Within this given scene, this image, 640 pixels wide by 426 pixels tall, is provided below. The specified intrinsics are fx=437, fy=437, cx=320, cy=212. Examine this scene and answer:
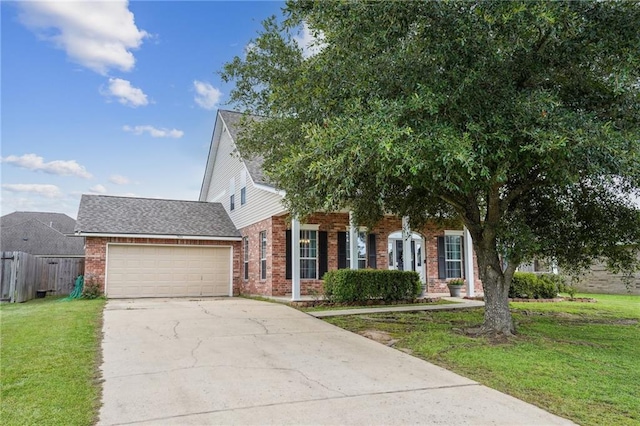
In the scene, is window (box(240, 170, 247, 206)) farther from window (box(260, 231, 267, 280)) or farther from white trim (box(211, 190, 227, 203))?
white trim (box(211, 190, 227, 203))

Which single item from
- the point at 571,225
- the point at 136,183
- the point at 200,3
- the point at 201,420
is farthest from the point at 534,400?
the point at 136,183

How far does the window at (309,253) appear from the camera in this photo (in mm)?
15117

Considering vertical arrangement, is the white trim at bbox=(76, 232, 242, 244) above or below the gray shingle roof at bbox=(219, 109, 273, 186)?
below

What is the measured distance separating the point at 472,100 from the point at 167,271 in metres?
13.7

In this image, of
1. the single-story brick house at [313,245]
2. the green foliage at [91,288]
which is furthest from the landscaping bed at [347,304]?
the green foliage at [91,288]

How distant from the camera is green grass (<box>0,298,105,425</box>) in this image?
155 inches

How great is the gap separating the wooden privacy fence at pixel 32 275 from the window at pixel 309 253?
9344mm

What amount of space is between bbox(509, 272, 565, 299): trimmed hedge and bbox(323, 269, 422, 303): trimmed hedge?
167 inches

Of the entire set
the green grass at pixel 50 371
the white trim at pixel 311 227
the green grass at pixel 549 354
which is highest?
the white trim at pixel 311 227

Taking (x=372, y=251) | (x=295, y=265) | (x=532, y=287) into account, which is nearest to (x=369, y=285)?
(x=295, y=265)

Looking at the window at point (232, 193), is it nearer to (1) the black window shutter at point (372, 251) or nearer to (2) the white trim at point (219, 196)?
(2) the white trim at point (219, 196)

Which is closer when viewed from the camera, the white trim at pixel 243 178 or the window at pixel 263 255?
the window at pixel 263 255

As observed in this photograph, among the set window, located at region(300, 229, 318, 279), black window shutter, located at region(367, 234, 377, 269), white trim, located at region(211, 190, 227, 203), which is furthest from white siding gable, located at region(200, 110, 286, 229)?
black window shutter, located at region(367, 234, 377, 269)

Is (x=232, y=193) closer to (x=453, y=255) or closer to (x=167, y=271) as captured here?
(x=167, y=271)
